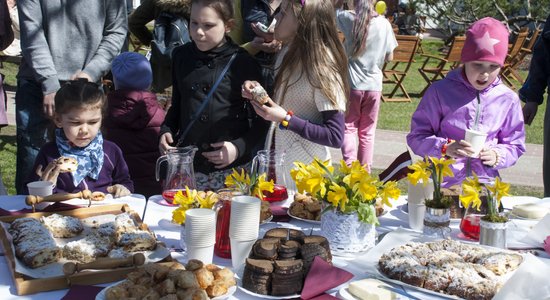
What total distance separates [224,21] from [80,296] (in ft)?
5.92

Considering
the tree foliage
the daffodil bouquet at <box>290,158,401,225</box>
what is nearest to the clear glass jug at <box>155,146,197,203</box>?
the daffodil bouquet at <box>290,158,401,225</box>

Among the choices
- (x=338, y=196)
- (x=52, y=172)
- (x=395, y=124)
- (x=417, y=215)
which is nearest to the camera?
(x=338, y=196)

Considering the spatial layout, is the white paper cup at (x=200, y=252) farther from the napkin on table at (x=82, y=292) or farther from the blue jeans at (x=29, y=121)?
the blue jeans at (x=29, y=121)

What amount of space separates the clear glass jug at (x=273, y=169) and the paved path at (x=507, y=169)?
14.1ft

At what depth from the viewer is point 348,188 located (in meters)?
2.23

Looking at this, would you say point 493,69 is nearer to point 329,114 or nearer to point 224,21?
point 329,114

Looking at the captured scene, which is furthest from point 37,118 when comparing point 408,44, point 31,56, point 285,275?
point 408,44

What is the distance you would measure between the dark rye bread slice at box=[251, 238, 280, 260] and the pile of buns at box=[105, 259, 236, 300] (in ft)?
0.32

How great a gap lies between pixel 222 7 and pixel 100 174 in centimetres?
102

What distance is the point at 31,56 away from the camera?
3.82 meters

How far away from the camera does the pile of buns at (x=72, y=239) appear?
2021 millimetres

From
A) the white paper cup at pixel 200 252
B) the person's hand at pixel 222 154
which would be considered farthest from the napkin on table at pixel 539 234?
the person's hand at pixel 222 154

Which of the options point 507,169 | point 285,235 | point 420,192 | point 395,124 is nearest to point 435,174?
point 420,192

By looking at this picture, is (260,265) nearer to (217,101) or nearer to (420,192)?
(420,192)
